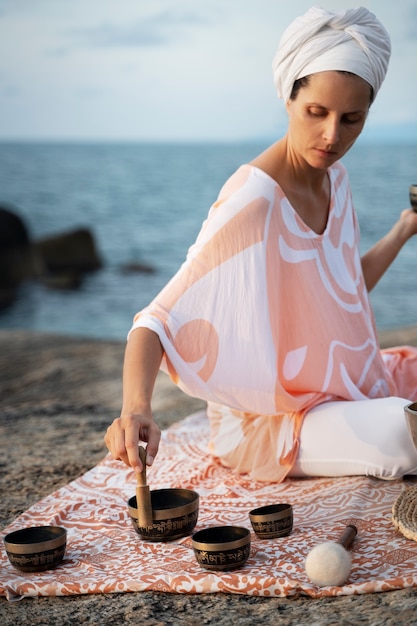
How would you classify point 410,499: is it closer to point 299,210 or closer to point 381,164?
point 299,210

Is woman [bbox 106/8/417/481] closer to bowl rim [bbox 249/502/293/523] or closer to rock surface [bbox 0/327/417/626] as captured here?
bowl rim [bbox 249/502/293/523]

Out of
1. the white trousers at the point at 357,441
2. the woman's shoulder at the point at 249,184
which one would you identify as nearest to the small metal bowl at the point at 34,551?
the white trousers at the point at 357,441

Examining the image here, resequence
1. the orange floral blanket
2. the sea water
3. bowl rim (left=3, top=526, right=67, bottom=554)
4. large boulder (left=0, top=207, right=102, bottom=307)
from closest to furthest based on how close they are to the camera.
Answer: the orange floral blanket, bowl rim (left=3, top=526, right=67, bottom=554), the sea water, large boulder (left=0, top=207, right=102, bottom=307)

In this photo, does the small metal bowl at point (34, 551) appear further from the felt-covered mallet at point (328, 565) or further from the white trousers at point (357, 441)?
the white trousers at point (357, 441)

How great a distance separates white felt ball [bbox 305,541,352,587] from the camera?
7.02ft

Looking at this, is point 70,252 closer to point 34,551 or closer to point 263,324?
point 263,324

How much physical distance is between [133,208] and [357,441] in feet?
97.5

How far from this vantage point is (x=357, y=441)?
2896mm

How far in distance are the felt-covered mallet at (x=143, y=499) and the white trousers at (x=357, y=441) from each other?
2.32 feet

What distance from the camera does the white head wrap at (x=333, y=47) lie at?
2766 mm

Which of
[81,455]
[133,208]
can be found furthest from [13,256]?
[81,455]

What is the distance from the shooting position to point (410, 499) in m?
2.58

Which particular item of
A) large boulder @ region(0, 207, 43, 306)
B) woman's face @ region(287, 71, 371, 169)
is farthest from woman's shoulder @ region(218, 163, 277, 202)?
large boulder @ region(0, 207, 43, 306)

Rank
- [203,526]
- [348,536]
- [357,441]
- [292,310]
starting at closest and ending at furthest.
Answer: [348,536] → [203,526] → [357,441] → [292,310]
